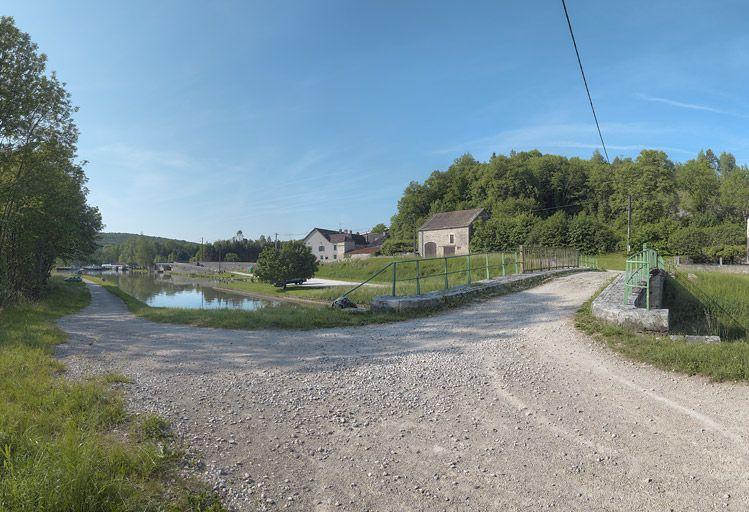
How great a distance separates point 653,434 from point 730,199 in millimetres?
73644

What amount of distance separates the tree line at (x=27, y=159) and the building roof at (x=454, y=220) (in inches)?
1843

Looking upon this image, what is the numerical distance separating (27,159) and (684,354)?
61.5ft

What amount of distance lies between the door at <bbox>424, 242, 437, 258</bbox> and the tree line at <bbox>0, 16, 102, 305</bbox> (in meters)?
47.0

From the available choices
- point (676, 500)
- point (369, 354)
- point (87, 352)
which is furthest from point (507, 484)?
point (87, 352)

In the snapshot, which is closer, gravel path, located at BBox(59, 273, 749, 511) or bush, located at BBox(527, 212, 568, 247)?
gravel path, located at BBox(59, 273, 749, 511)

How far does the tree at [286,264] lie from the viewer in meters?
42.4

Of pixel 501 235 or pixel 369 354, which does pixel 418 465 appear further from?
pixel 501 235

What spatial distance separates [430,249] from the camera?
59688 millimetres

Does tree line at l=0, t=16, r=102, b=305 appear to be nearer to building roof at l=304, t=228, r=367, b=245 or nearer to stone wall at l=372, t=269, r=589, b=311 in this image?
stone wall at l=372, t=269, r=589, b=311

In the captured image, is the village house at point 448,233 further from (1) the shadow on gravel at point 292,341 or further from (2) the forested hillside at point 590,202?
(1) the shadow on gravel at point 292,341

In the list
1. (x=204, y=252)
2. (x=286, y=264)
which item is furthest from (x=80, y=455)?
(x=204, y=252)

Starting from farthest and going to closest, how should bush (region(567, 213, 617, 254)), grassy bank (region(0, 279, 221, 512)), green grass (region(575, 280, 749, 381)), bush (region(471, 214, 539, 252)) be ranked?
bush (region(471, 214, 539, 252))
bush (region(567, 213, 617, 254))
green grass (region(575, 280, 749, 381))
grassy bank (region(0, 279, 221, 512))

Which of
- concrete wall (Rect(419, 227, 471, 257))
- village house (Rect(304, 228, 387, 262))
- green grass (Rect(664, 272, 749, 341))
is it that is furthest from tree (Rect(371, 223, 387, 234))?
green grass (Rect(664, 272, 749, 341))

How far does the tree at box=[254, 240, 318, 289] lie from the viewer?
139 ft
